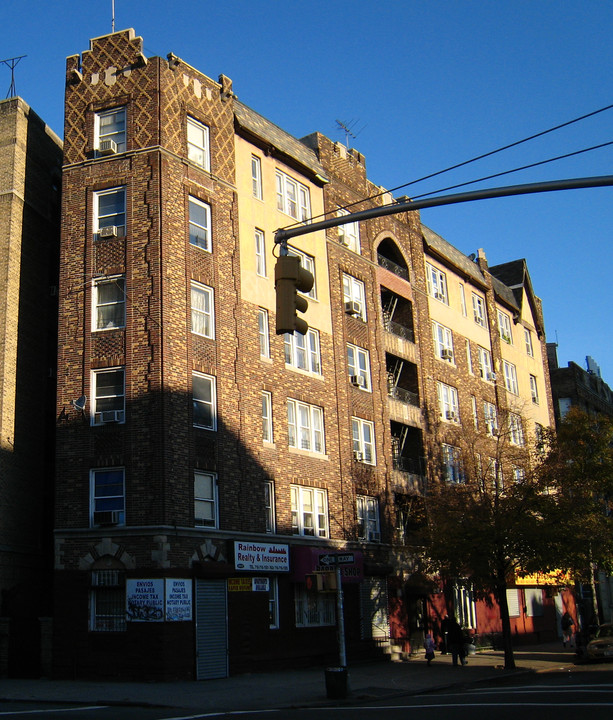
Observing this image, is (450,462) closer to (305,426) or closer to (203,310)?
(305,426)

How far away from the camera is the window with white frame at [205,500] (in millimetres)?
26156

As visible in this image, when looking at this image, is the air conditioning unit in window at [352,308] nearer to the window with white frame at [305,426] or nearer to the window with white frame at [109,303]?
the window with white frame at [305,426]

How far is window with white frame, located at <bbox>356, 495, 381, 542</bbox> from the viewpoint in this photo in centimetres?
3388

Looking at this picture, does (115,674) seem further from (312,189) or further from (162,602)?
(312,189)

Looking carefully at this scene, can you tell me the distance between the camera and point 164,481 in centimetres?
2481

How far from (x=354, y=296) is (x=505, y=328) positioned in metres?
18.7

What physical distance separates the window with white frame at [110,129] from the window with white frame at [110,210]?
1415mm

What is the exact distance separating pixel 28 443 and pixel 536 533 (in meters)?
16.9

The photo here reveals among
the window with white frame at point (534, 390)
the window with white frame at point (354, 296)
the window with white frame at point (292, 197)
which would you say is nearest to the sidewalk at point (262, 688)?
the window with white frame at point (354, 296)

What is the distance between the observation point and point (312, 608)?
29969 mm

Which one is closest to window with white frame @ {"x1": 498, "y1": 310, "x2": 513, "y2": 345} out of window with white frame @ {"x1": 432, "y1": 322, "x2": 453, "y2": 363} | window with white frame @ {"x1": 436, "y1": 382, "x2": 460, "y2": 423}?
window with white frame @ {"x1": 432, "y1": 322, "x2": 453, "y2": 363}

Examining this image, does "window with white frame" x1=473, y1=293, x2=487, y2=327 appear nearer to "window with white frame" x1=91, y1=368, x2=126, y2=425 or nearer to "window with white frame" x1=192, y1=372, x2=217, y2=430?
"window with white frame" x1=192, y1=372, x2=217, y2=430

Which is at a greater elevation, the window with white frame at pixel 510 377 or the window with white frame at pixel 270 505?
the window with white frame at pixel 510 377

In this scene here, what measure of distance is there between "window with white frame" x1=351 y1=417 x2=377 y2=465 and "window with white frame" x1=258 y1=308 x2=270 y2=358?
586cm
